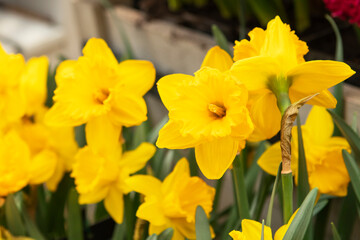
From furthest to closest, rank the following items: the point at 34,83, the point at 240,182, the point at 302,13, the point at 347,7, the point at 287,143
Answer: the point at 302,13 → the point at 34,83 → the point at 347,7 → the point at 240,182 → the point at 287,143

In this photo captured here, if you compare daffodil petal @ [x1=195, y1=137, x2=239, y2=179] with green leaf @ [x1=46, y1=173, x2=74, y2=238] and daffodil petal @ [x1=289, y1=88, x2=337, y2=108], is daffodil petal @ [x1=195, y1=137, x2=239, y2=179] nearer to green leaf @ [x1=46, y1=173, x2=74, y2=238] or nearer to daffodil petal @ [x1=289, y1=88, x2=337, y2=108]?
daffodil petal @ [x1=289, y1=88, x2=337, y2=108]

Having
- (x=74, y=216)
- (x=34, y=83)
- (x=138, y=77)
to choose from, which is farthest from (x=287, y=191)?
(x=34, y=83)

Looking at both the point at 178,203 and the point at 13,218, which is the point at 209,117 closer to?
the point at 178,203

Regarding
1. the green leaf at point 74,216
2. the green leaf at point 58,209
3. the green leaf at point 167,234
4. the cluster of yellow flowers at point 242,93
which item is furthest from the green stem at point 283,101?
the green leaf at point 58,209

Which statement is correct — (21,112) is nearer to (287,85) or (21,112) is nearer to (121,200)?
(121,200)

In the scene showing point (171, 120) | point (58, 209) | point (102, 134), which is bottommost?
point (58, 209)

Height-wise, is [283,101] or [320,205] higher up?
[283,101]

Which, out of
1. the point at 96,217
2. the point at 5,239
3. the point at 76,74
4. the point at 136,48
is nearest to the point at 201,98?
the point at 76,74
